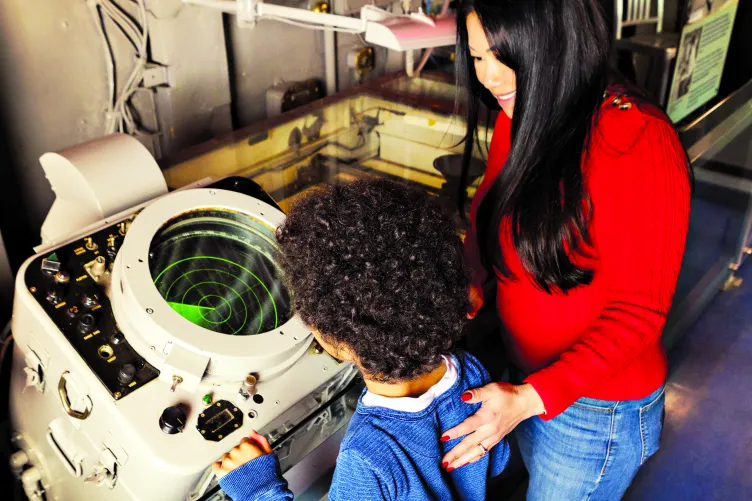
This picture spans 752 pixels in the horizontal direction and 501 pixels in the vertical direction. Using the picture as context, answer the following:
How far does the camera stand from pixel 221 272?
1320 mm

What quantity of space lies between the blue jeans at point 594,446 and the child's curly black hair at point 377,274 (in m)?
0.41

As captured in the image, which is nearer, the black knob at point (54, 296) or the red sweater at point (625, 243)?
the red sweater at point (625, 243)

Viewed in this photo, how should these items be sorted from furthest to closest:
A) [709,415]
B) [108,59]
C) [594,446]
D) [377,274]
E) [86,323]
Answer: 1. [709,415]
2. [108,59]
3. [594,446]
4. [86,323]
5. [377,274]

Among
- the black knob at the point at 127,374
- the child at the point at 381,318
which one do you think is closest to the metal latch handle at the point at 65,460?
the black knob at the point at 127,374

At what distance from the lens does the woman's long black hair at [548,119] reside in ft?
3.19

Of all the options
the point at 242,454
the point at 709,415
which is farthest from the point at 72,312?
the point at 709,415

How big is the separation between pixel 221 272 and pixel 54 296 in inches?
11.8

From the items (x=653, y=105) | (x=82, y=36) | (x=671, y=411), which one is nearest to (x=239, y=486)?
(x=653, y=105)

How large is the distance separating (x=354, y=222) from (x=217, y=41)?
1204 millimetres

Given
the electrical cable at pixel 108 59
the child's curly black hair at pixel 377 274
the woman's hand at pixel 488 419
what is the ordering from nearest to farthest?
the child's curly black hair at pixel 377 274 → the woman's hand at pixel 488 419 → the electrical cable at pixel 108 59

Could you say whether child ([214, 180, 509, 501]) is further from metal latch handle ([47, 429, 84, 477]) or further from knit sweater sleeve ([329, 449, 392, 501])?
metal latch handle ([47, 429, 84, 477])

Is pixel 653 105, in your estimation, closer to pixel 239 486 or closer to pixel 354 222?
pixel 354 222

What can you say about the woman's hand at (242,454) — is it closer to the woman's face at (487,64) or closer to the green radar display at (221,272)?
the green radar display at (221,272)

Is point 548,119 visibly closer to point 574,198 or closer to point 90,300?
point 574,198
